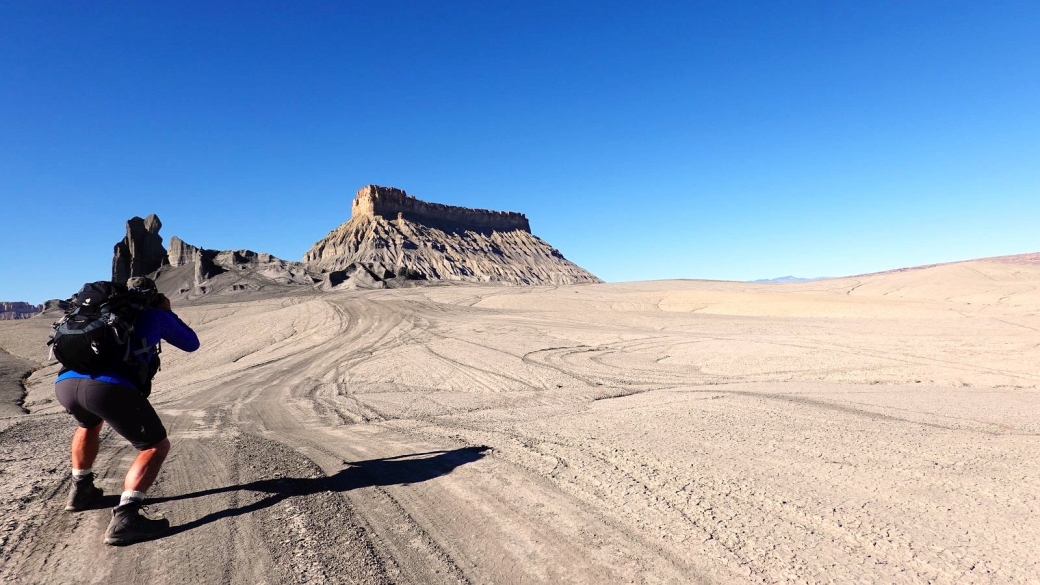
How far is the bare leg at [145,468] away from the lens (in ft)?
10.6

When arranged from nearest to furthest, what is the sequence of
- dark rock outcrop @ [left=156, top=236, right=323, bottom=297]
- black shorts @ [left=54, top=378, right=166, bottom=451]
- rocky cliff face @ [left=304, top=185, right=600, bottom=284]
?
A: black shorts @ [left=54, top=378, right=166, bottom=451], dark rock outcrop @ [left=156, top=236, right=323, bottom=297], rocky cliff face @ [left=304, top=185, right=600, bottom=284]

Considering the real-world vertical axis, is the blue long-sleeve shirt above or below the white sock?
above

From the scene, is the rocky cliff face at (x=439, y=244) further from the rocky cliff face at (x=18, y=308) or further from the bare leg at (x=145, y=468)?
the rocky cliff face at (x=18, y=308)

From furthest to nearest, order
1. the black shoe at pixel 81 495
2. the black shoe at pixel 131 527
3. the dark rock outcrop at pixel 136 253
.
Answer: the dark rock outcrop at pixel 136 253, the black shoe at pixel 81 495, the black shoe at pixel 131 527

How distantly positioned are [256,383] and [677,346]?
33.1ft

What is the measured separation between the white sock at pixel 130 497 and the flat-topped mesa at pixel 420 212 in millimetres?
99964

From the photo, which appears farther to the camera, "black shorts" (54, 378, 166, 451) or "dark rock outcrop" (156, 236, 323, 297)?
"dark rock outcrop" (156, 236, 323, 297)

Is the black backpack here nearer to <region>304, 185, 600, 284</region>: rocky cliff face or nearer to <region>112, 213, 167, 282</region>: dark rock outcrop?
<region>304, 185, 600, 284</region>: rocky cliff face

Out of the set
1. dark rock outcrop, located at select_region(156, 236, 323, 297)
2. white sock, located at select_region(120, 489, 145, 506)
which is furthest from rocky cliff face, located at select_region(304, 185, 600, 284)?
white sock, located at select_region(120, 489, 145, 506)

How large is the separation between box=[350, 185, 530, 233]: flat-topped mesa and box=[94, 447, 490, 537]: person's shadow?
9910 cm

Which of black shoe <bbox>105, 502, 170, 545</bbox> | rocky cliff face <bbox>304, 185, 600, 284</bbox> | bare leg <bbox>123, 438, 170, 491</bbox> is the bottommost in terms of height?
black shoe <bbox>105, 502, 170, 545</bbox>

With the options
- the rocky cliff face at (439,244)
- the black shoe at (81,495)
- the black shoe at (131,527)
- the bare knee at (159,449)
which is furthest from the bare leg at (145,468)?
the rocky cliff face at (439,244)

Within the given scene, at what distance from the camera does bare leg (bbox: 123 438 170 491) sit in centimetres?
324

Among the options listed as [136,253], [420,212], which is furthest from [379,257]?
[136,253]
